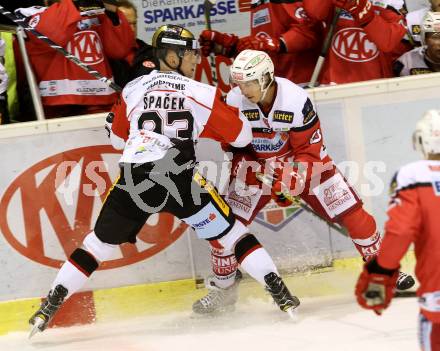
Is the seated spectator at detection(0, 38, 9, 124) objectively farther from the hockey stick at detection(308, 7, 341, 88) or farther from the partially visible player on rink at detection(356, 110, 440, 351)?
the partially visible player on rink at detection(356, 110, 440, 351)

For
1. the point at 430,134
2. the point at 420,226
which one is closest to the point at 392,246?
the point at 420,226

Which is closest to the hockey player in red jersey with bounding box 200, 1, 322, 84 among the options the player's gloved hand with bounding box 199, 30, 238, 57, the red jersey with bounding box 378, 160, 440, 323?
the player's gloved hand with bounding box 199, 30, 238, 57

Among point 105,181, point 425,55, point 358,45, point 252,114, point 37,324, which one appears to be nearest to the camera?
point 37,324

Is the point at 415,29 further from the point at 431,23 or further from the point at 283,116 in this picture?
the point at 283,116

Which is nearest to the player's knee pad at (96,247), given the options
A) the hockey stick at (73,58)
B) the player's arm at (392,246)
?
the hockey stick at (73,58)

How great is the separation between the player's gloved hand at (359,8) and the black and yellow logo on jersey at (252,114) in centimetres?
73

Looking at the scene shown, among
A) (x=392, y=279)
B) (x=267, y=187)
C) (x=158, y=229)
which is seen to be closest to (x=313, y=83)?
(x=267, y=187)

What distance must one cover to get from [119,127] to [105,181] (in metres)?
0.43

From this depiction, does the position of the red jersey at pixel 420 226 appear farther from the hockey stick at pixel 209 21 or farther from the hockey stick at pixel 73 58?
the hockey stick at pixel 209 21

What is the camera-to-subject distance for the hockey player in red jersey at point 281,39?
14.7ft

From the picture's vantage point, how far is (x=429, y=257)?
2559mm

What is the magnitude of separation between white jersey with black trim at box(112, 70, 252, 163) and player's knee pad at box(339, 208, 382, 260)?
620mm

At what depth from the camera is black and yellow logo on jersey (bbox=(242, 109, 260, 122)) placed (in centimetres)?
392

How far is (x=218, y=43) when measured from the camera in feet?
14.8
